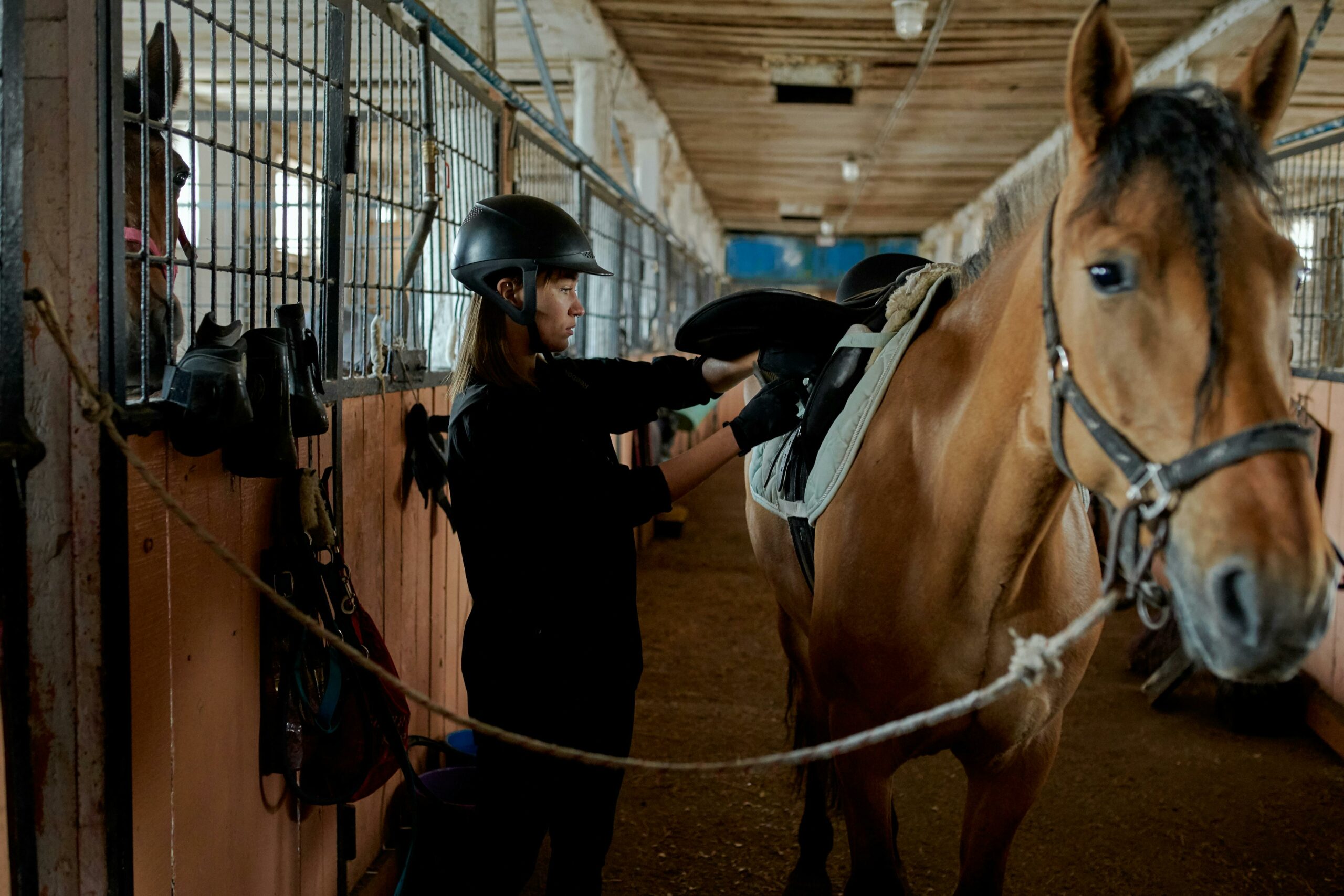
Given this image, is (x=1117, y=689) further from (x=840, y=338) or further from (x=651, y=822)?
(x=840, y=338)

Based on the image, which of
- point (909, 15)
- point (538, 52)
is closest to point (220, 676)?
point (538, 52)

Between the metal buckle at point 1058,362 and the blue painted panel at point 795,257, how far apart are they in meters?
19.3

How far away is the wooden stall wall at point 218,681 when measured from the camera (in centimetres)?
136

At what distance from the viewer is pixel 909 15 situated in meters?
5.07

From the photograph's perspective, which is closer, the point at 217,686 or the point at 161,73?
the point at 217,686

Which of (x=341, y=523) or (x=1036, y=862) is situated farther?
(x=1036, y=862)

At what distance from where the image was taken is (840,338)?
2014mm

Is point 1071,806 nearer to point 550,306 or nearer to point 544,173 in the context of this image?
point 550,306

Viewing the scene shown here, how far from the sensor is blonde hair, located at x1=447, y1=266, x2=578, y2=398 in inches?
66.7

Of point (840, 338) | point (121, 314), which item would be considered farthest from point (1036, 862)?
point (121, 314)

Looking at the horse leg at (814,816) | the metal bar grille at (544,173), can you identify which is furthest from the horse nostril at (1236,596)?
the metal bar grille at (544,173)

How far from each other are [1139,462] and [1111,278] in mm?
200

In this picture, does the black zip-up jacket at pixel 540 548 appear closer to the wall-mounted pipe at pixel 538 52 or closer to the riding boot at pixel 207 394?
the riding boot at pixel 207 394

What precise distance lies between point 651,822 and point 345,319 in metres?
1.72
